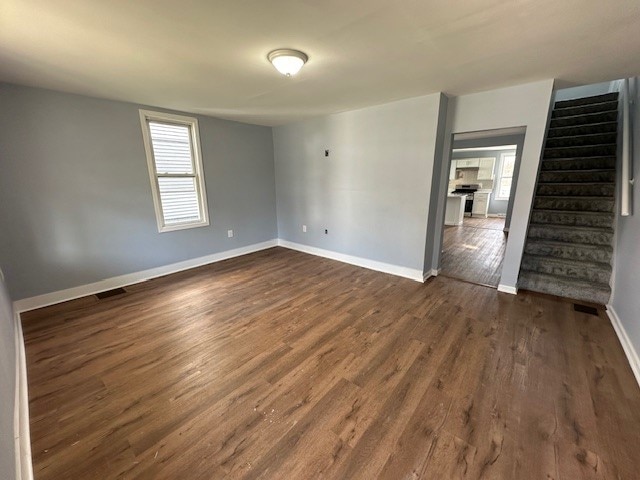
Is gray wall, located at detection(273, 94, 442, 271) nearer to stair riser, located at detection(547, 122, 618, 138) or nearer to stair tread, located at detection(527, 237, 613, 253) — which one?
stair tread, located at detection(527, 237, 613, 253)

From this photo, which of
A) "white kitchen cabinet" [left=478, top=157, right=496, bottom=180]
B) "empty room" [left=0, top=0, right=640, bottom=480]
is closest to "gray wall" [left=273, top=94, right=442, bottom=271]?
"empty room" [left=0, top=0, right=640, bottom=480]

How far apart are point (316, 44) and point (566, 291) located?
143 inches

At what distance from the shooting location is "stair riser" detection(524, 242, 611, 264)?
2.98m

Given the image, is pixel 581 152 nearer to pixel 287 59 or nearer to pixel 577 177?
pixel 577 177

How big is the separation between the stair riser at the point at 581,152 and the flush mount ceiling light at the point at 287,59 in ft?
14.2

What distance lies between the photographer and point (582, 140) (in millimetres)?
3971

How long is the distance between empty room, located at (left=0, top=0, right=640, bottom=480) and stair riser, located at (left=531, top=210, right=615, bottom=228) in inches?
1.2

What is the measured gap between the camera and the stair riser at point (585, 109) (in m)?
4.10

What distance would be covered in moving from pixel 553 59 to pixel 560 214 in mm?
2225

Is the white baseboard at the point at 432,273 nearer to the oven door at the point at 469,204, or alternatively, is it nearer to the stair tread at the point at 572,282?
the stair tread at the point at 572,282

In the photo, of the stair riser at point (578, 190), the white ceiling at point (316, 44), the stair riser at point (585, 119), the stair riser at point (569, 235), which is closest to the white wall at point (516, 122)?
the white ceiling at point (316, 44)

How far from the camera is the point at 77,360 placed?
201 centimetres

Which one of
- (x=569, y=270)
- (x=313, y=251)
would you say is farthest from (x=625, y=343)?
(x=313, y=251)

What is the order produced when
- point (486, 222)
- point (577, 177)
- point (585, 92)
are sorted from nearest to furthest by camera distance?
point (577, 177) < point (585, 92) < point (486, 222)
